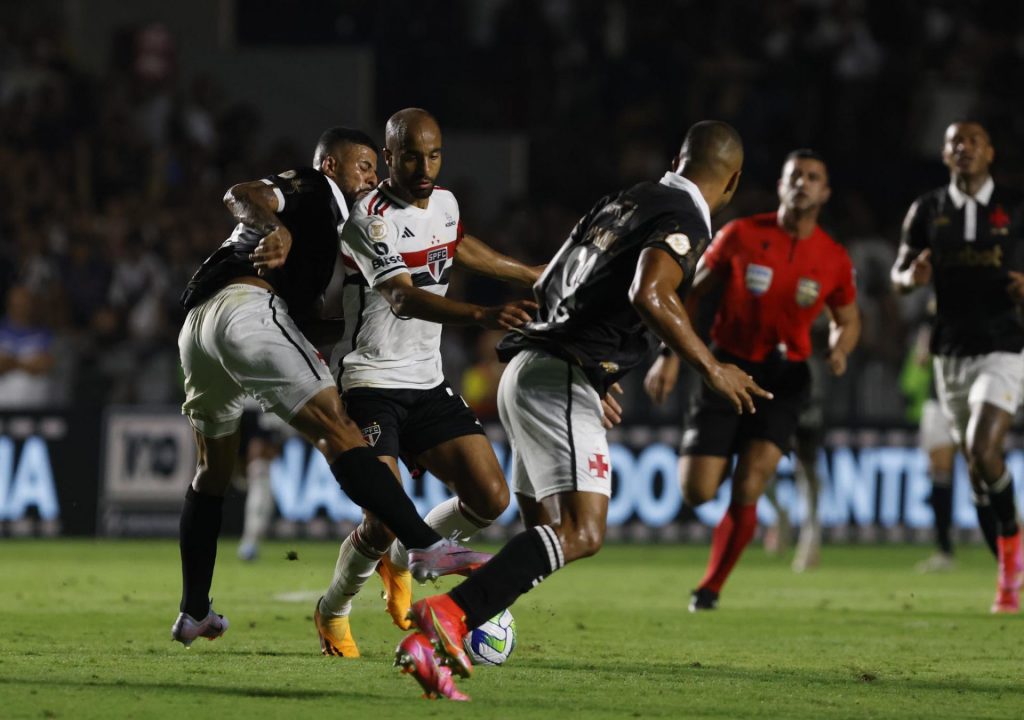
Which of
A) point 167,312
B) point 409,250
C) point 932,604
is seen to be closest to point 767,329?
point 932,604

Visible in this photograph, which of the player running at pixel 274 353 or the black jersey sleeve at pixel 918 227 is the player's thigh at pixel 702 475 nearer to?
the black jersey sleeve at pixel 918 227

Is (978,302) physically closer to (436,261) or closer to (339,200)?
(436,261)

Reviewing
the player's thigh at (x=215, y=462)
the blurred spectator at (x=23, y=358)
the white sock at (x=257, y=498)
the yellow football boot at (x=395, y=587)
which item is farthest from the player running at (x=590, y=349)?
the blurred spectator at (x=23, y=358)

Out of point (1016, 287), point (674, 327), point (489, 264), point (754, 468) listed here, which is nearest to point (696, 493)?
point (754, 468)

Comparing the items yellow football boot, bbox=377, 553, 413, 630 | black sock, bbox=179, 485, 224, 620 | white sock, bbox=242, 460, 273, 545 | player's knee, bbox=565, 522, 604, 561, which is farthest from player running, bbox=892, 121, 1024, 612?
white sock, bbox=242, 460, 273, 545

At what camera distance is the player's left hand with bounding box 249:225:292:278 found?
22.0 feet

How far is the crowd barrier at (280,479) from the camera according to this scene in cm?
1586

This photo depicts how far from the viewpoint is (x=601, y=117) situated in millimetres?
20688

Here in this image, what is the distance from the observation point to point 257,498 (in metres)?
14.1

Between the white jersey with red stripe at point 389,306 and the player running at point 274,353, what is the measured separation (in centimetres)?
16

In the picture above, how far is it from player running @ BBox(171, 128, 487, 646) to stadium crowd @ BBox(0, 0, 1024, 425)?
29.0ft

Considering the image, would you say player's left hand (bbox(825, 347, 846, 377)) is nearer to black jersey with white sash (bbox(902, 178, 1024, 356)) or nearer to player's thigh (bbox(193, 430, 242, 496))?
black jersey with white sash (bbox(902, 178, 1024, 356))

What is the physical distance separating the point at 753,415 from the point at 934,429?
178 inches

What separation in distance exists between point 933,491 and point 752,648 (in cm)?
614
